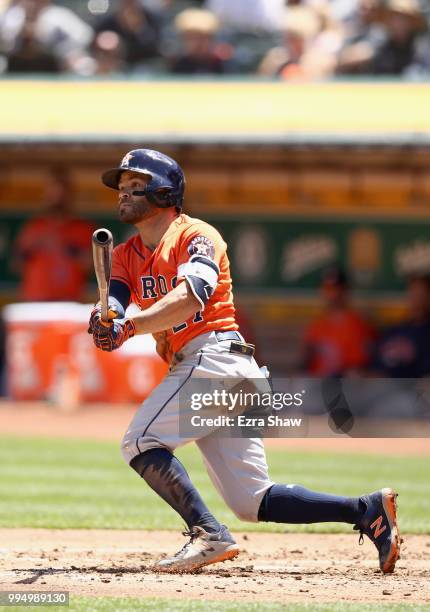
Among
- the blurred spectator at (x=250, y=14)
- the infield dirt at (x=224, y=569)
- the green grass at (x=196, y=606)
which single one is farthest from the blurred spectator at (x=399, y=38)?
the green grass at (x=196, y=606)

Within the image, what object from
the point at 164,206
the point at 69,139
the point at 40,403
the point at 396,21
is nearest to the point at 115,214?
the point at 69,139

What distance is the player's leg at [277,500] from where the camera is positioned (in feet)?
15.6

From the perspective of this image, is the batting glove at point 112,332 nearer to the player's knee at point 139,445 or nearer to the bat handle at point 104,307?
the bat handle at point 104,307

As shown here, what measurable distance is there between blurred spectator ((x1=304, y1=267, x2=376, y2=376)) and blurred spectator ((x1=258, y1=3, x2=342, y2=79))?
6.85 feet

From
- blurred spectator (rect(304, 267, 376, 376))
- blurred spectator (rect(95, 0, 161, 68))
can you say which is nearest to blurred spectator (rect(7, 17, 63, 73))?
blurred spectator (rect(95, 0, 161, 68))

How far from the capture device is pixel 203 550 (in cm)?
471

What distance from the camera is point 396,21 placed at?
40.6ft

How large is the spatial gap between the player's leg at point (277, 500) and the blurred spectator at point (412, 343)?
665cm

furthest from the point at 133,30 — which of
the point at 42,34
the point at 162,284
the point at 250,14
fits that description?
the point at 162,284

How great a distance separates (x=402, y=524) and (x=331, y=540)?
1.56 ft

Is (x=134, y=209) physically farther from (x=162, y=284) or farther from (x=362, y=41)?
(x=362, y=41)

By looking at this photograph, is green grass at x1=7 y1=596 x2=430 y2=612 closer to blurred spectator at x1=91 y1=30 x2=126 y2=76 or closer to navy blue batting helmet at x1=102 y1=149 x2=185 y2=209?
navy blue batting helmet at x1=102 y1=149 x2=185 y2=209

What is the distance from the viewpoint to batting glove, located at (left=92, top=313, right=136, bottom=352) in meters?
4.47

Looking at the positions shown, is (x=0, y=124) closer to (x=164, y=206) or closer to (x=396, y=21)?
(x=396, y=21)
